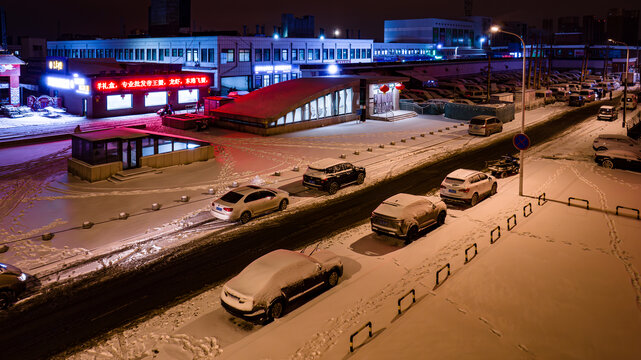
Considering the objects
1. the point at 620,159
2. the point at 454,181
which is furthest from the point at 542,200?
the point at 620,159

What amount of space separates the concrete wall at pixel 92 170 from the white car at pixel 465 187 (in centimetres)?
1878

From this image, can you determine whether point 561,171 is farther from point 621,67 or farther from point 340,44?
point 621,67

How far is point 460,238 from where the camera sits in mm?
19344

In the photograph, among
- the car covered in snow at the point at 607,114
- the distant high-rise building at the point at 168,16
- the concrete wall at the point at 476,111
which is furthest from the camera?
the distant high-rise building at the point at 168,16

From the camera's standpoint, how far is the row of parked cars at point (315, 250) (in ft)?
43.1

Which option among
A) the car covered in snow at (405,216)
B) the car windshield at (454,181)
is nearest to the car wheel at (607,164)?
the car windshield at (454,181)

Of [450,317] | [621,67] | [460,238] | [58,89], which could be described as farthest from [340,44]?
[621,67]

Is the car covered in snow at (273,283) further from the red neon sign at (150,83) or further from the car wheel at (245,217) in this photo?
the red neon sign at (150,83)

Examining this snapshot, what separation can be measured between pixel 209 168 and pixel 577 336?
78.6 feet

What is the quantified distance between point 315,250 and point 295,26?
333 ft

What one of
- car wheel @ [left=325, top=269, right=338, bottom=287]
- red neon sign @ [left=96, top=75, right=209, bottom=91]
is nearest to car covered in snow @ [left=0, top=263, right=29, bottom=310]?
car wheel @ [left=325, top=269, right=338, bottom=287]

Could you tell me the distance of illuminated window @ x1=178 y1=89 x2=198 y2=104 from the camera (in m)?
61.0

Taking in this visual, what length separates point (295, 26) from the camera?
362 ft

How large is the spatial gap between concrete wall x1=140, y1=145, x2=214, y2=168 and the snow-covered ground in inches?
623
